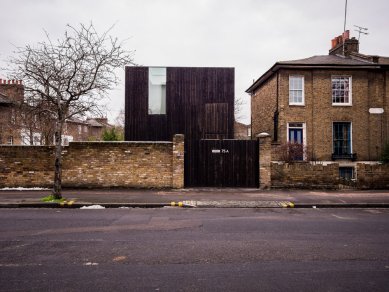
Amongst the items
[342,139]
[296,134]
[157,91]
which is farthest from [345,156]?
[157,91]

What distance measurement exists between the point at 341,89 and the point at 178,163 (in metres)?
13.1

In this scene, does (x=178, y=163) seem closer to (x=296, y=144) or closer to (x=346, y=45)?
(x=296, y=144)

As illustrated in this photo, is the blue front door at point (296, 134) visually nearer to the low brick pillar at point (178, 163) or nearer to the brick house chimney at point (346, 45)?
the brick house chimney at point (346, 45)

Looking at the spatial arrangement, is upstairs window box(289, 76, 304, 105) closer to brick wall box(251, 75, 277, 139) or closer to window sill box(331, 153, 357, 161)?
brick wall box(251, 75, 277, 139)

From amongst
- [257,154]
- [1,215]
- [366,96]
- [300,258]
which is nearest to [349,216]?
[300,258]

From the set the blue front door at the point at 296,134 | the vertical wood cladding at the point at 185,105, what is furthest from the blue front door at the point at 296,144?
the vertical wood cladding at the point at 185,105

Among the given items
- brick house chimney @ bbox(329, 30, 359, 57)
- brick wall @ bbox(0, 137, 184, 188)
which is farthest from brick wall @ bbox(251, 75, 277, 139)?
brick wall @ bbox(0, 137, 184, 188)

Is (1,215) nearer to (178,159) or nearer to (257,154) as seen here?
(178,159)

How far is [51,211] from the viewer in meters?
9.80

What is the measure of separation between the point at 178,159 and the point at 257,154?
3779mm

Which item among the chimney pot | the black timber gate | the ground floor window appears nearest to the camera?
the black timber gate

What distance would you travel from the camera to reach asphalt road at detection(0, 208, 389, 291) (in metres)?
4.15

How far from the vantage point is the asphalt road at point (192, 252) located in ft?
13.6

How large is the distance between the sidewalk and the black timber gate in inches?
22.2
